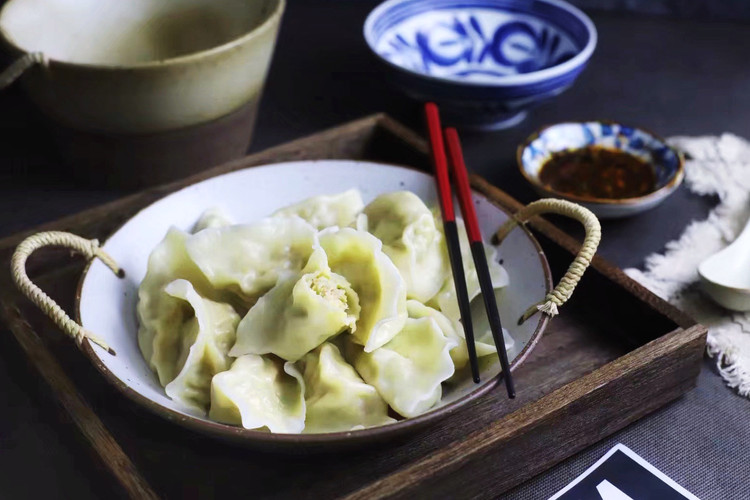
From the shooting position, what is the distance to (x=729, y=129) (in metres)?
1.78

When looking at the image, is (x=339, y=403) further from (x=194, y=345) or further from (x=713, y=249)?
(x=713, y=249)

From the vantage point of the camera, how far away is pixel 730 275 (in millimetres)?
1309

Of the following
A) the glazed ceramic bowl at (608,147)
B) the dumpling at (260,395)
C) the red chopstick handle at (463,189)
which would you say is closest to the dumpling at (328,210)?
the red chopstick handle at (463,189)

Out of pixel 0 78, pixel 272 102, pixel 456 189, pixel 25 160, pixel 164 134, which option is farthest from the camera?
pixel 272 102

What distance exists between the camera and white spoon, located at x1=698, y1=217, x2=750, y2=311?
4.11ft

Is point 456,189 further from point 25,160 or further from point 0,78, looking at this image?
point 25,160

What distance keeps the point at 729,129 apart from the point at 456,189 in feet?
2.84

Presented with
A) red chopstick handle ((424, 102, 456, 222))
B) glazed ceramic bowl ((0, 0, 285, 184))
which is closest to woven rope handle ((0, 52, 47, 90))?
glazed ceramic bowl ((0, 0, 285, 184))

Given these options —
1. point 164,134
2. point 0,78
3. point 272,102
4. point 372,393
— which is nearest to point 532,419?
point 372,393

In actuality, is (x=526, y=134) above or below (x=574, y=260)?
below

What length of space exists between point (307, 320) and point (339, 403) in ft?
0.35

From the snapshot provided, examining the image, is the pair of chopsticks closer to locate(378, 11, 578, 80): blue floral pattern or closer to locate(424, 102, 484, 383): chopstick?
locate(424, 102, 484, 383): chopstick

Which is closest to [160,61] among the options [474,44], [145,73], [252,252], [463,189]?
[145,73]

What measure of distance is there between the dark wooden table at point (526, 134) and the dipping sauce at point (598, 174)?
56 mm
